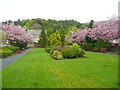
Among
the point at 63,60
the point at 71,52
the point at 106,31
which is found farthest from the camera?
the point at 106,31

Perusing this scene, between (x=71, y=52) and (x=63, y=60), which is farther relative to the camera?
(x=71, y=52)

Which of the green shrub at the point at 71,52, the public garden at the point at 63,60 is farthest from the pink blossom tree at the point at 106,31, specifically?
the green shrub at the point at 71,52

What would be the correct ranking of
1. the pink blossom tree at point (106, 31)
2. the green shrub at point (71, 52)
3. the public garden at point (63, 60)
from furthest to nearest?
the pink blossom tree at point (106, 31) < the green shrub at point (71, 52) < the public garden at point (63, 60)

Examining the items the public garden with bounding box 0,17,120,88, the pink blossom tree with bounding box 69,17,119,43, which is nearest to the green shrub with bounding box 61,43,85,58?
the public garden with bounding box 0,17,120,88

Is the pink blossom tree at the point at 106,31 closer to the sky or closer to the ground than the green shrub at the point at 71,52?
closer to the sky

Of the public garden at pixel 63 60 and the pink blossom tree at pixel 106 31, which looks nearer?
the public garden at pixel 63 60

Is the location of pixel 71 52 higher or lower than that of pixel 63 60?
higher

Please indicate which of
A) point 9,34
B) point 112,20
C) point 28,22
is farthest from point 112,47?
point 28,22

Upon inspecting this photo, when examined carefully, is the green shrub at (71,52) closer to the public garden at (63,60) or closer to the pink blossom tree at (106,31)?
the public garden at (63,60)

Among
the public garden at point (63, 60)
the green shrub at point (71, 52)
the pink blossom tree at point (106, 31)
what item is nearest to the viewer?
the public garden at point (63, 60)

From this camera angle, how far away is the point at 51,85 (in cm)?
1132

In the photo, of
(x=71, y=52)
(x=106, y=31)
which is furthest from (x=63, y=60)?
(x=106, y=31)

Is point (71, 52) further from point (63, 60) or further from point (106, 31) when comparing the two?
point (106, 31)

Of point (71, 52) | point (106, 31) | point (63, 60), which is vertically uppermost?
point (106, 31)
